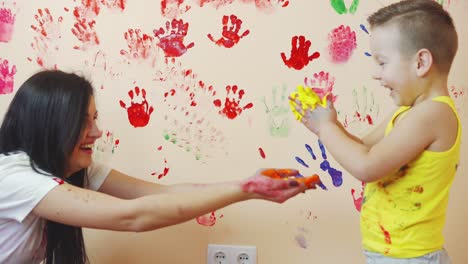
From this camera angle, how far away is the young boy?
0.82 meters

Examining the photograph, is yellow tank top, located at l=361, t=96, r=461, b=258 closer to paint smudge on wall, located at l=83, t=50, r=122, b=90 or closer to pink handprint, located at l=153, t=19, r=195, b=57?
pink handprint, located at l=153, t=19, r=195, b=57

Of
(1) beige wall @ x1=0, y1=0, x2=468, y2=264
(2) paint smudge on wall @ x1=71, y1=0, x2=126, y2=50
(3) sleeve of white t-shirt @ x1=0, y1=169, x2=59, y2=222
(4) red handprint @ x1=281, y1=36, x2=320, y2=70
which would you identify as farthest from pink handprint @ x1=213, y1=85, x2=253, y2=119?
(3) sleeve of white t-shirt @ x1=0, y1=169, x2=59, y2=222

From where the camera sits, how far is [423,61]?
2.73ft

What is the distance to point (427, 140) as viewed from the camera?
0.81 metres

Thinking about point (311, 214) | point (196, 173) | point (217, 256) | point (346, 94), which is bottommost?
point (217, 256)

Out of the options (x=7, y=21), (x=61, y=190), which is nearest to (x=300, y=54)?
(x=61, y=190)

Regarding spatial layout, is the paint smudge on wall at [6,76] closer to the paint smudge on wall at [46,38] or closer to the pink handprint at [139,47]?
the paint smudge on wall at [46,38]

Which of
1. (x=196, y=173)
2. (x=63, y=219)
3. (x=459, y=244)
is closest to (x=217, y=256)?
(x=196, y=173)

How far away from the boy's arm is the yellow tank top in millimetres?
32

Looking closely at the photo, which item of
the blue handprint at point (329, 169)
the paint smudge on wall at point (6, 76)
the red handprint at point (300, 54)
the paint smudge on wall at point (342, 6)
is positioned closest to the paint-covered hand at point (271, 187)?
the blue handprint at point (329, 169)

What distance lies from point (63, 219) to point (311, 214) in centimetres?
60

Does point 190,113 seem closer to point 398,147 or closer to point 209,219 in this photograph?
point 209,219

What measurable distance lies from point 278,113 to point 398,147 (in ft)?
1.39

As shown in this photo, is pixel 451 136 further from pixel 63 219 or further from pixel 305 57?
pixel 63 219
